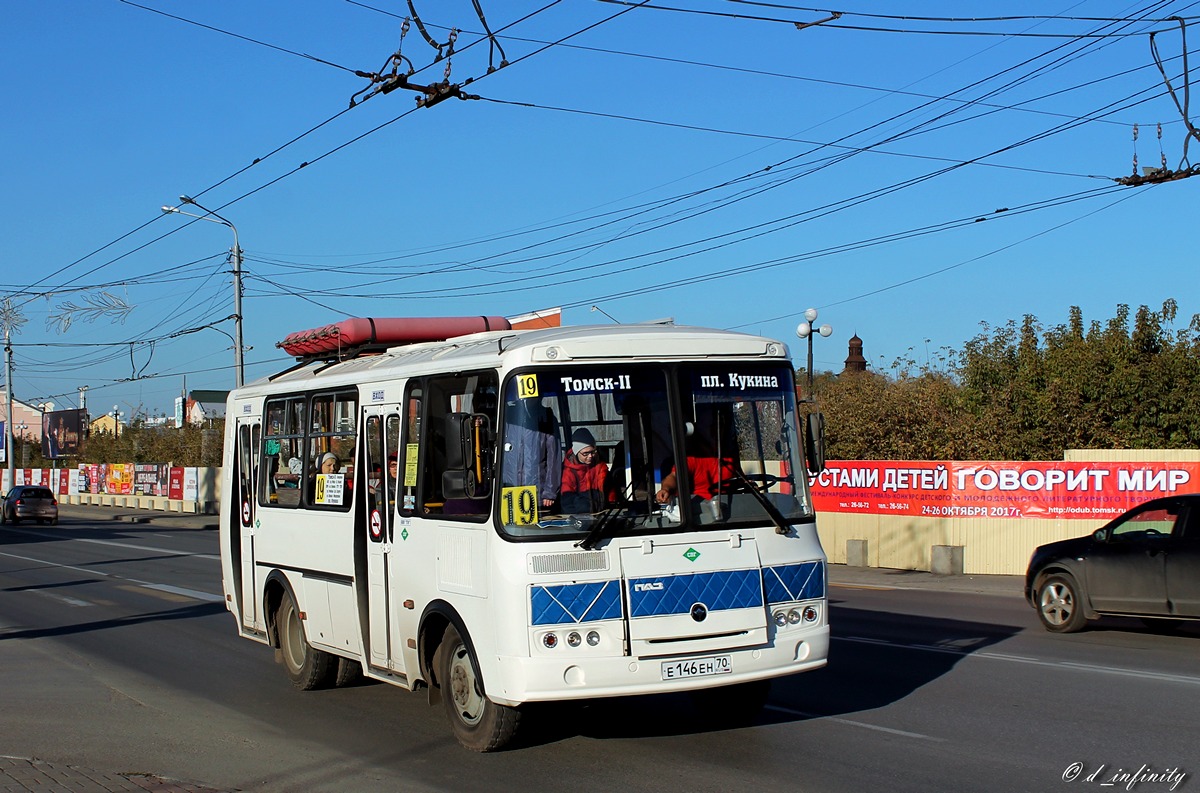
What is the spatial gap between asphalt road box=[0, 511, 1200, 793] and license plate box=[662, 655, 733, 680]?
59cm

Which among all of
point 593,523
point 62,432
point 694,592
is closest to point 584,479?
point 593,523

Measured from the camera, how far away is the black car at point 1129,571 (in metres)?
13.6

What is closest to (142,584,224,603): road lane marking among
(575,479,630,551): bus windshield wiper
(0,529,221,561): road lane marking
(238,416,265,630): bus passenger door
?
(238,416,265,630): bus passenger door

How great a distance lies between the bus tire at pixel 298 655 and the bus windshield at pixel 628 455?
3.92 metres

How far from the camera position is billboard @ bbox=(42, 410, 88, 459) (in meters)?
94.6

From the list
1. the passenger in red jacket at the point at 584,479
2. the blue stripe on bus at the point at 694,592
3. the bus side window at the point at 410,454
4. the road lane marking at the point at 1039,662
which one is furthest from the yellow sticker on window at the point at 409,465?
the road lane marking at the point at 1039,662

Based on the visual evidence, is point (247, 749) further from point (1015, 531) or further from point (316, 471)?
point (1015, 531)

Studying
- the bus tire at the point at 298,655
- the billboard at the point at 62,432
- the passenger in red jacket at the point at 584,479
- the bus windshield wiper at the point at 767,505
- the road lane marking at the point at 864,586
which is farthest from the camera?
the billboard at the point at 62,432

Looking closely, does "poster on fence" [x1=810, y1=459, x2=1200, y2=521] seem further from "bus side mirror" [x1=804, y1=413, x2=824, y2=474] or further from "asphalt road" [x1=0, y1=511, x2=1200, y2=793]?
"bus side mirror" [x1=804, y1=413, x2=824, y2=474]

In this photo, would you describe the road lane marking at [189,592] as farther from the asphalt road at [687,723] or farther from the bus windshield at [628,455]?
the bus windshield at [628,455]

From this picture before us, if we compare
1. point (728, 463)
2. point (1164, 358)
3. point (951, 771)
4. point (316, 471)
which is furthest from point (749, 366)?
point (1164, 358)

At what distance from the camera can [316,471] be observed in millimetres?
10688

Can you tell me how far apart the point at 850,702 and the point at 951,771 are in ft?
7.72

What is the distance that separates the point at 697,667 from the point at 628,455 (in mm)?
1394
